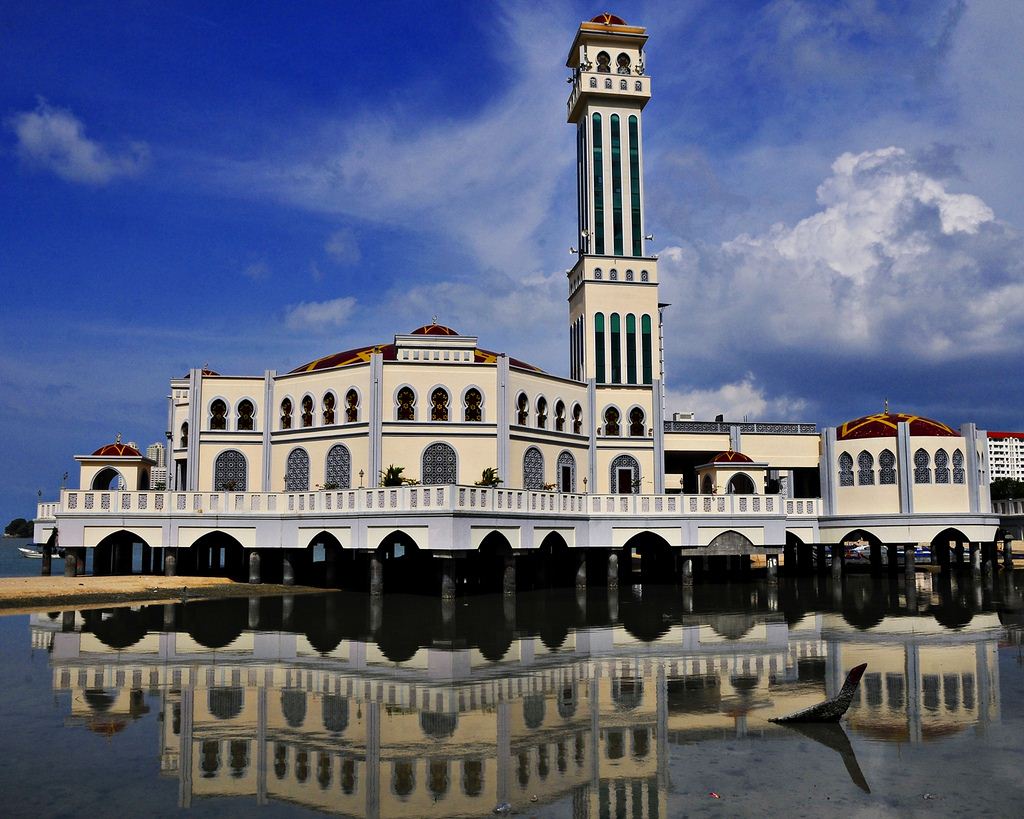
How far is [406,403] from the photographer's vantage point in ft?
132

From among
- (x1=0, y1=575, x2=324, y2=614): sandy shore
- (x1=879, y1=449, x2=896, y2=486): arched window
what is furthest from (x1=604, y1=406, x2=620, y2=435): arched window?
(x1=0, y1=575, x2=324, y2=614): sandy shore

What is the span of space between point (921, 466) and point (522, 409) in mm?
19836

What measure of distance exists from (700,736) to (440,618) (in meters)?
15.0

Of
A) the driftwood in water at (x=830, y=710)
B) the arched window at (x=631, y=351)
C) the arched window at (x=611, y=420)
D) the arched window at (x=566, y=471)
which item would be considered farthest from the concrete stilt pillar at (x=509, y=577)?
the driftwood in water at (x=830, y=710)

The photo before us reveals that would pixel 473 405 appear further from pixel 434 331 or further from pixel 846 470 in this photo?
pixel 846 470

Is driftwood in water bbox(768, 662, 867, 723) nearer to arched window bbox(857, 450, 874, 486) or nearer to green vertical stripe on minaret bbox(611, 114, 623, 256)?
arched window bbox(857, 450, 874, 486)

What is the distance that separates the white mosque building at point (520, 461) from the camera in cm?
3694

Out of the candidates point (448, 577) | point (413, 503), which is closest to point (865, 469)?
point (448, 577)

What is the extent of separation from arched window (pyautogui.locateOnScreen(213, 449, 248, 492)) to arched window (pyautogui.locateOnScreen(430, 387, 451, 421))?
949 cm

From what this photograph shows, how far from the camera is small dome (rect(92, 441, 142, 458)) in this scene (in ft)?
143

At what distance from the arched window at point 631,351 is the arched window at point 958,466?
15948 mm

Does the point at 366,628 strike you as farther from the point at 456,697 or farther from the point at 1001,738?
the point at 1001,738

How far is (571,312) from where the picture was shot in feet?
178

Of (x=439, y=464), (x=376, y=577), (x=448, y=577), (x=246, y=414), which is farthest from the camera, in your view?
(x=246, y=414)
